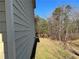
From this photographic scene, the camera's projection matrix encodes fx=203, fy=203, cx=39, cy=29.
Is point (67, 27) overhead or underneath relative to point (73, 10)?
underneath

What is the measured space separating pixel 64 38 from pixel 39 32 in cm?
591

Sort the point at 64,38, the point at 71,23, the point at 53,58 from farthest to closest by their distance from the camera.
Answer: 1. the point at 71,23
2. the point at 64,38
3. the point at 53,58

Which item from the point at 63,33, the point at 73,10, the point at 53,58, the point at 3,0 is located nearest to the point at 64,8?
the point at 73,10

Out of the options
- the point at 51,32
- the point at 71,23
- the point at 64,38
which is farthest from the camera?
the point at 51,32

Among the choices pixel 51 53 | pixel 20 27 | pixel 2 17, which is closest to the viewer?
pixel 2 17

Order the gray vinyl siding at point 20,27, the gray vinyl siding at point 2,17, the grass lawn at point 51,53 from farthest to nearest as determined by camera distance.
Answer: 1. the grass lawn at point 51,53
2. the gray vinyl siding at point 20,27
3. the gray vinyl siding at point 2,17

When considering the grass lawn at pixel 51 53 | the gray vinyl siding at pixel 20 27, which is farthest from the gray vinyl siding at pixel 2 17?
the grass lawn at pixel 51 53

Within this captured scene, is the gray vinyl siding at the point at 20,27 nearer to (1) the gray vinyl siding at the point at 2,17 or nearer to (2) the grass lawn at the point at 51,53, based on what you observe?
(1) the gray vinyl siding at the point at 2,17

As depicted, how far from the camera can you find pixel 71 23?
86.0 ft

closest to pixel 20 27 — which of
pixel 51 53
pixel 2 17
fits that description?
pixel 2 17

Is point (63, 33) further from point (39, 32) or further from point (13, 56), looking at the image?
point (13, 56)

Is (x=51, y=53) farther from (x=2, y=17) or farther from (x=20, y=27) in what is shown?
(x=2, y=17)

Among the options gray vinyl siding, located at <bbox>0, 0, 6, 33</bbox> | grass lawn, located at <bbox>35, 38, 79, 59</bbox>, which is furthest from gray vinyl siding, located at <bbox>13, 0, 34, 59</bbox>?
grass lawn, located at <bbox>35, 38, 79, 59</bbox>

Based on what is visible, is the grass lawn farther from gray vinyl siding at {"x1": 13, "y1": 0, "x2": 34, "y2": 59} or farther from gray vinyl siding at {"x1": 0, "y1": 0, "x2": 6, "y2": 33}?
gray vinyl siding at {"x1": 0, "y1": 0, "x2": 6, "y2": 33}
